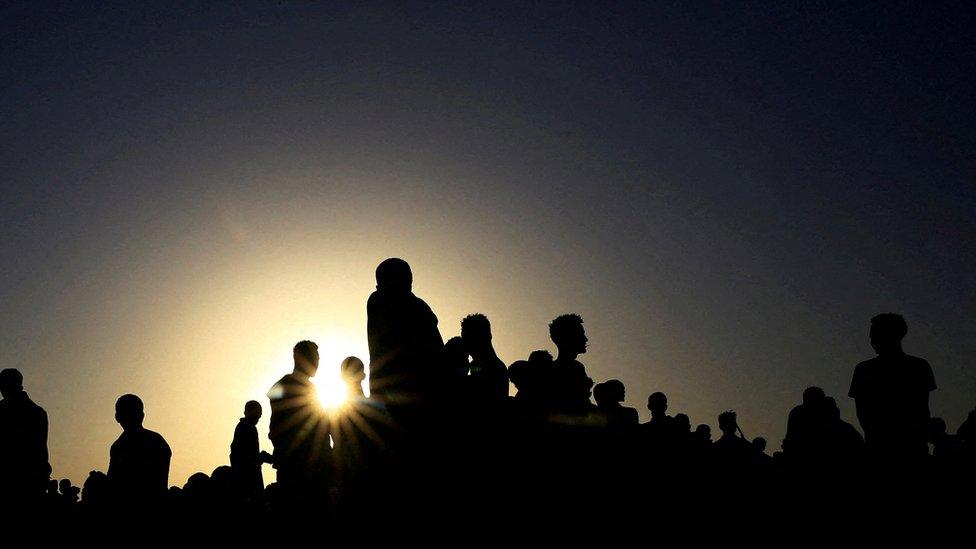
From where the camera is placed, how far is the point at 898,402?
654cm

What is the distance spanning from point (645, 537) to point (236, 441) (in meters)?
5.46

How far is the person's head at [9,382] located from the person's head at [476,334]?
507 cm

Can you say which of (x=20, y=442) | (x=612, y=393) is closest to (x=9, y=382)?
(x=20, y=442)

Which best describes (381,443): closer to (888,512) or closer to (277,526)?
(277,526)

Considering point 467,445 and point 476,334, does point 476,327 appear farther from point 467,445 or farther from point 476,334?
point 467,445

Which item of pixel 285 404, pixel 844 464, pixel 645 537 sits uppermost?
pixel 285 404

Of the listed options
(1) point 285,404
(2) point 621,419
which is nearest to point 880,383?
(2) point 621,419

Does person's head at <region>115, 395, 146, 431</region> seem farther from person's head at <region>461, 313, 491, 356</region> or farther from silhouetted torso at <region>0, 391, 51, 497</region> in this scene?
person's head at <region>461, 313, 491, 356</region>

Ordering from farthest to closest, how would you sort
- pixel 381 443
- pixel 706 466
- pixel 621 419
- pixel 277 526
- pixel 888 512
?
pixel 706 466 → pixel 621 419 → pixel 277 526 → pixel 888 512 → pixel 381 443

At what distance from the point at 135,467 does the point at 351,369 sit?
2.45m

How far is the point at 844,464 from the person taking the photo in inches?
275

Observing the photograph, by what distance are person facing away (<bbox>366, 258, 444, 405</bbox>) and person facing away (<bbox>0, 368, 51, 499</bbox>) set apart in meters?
4.78

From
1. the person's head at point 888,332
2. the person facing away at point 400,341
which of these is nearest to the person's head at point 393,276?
the person facing away at point 400,341

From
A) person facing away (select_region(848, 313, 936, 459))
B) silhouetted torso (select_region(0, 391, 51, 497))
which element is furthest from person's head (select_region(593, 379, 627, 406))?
silhouetted torso (select_region(0, 391, 51, 497))
